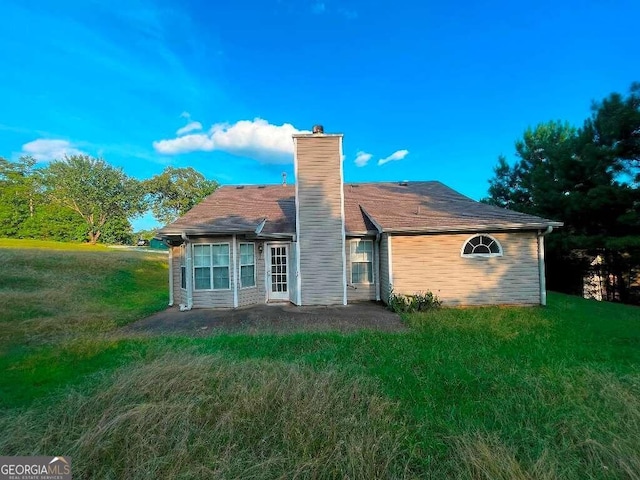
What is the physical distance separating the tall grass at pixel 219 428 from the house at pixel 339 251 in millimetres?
6336

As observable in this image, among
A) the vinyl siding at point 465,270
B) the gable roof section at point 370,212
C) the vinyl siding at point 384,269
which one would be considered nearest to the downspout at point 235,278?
the gable roof section at point 370,212

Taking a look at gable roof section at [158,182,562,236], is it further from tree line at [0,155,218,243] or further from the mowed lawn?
tree line at [0,155,218,243]

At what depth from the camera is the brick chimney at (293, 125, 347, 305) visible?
1040cm

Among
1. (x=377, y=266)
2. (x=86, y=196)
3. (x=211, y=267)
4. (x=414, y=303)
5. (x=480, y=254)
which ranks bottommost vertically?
(x=414, y=303)

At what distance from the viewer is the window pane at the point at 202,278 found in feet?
32.9

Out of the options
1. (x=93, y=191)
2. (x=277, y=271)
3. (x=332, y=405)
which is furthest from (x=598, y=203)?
(x=93, y=191)

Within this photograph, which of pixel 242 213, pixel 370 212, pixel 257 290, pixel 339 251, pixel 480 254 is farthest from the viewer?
pixel 242 213

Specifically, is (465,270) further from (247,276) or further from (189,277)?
(189,277)

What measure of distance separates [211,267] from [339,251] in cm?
444

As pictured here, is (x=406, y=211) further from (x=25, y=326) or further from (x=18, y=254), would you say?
(x=18, y=254)

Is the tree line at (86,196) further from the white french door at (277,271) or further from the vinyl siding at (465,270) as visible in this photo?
the vinyl siding at (465,270)

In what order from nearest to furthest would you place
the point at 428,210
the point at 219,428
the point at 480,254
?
the point at 219,428 < the point at 480,254 < the point at 428,210

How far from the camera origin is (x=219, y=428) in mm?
2982

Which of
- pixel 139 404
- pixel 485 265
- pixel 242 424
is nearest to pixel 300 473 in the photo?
pixel 242 424
